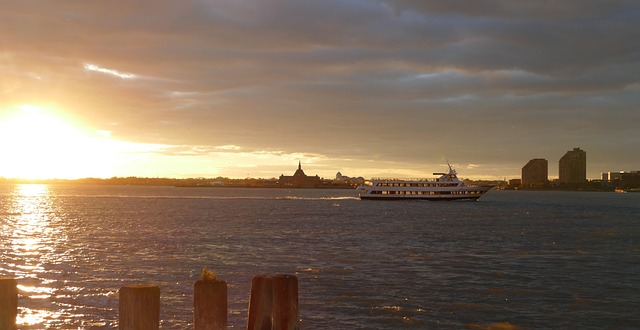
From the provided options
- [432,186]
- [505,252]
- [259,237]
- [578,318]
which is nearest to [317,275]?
[578,318]

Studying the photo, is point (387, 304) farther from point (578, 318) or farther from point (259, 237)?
point (259, 237)

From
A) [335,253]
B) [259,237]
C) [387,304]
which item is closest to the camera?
[387,304]

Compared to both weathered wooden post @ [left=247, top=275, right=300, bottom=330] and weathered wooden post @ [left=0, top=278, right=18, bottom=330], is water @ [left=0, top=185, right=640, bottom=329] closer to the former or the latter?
weathered wooden post @ [left=247, top=275, right=300, bottom=330]

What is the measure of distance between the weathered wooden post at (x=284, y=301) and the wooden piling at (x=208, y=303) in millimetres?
769

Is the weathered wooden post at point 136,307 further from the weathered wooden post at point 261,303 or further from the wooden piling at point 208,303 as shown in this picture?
the weathered wooden post at point 261,303

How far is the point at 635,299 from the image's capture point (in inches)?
1152

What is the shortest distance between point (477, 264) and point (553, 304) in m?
13.7

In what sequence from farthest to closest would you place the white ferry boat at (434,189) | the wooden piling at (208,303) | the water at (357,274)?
1. the white ferry boat at (434,189)
2. the water at (357,274)
3. the wooden piling at (208,303)

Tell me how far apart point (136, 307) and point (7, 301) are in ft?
5.88

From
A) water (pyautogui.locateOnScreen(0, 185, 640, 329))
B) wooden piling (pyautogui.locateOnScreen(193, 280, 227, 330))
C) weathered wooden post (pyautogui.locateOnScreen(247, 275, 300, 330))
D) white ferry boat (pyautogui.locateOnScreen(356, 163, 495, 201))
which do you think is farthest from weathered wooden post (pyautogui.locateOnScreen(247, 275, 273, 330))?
white ferry boat (pyautogui.locateOnScreen(356, 163, 495, 201))

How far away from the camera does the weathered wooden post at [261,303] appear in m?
8.76

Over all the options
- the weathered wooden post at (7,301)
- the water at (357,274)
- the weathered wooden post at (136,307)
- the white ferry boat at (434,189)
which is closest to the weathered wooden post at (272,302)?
the weathered wooden post at (136,307)

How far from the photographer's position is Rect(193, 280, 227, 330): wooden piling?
328 inches

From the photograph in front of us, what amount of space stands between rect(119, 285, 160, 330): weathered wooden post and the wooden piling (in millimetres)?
549
